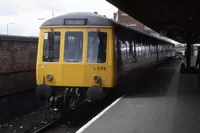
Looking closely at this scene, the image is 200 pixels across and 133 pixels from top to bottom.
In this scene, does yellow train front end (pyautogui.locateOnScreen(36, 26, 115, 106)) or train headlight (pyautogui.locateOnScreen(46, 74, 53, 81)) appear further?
train headlight (pyautogui.locateOnScreen(46, 74, 53, 81))

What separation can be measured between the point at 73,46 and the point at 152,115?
3703mm

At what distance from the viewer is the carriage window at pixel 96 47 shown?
41.4 ft

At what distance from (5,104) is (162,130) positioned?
7.47 m

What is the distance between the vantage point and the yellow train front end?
41.2 feet

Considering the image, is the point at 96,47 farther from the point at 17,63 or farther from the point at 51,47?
the point at 17,63

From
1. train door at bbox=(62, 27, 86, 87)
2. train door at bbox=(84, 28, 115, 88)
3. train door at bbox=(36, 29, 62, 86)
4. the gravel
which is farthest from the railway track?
train door at bbox=(84, 28, 115, 88)

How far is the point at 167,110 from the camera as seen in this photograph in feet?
36.2

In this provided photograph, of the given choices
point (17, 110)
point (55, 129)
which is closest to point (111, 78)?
point (55, 129)

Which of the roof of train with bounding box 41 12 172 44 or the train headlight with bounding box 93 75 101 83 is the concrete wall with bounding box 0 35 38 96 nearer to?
the roof of train with bounding box 41 12 172 44

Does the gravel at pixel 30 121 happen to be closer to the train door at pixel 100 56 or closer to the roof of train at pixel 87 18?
the train door at pixel 100 56

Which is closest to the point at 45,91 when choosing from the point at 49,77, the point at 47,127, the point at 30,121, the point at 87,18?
the point at 49,77

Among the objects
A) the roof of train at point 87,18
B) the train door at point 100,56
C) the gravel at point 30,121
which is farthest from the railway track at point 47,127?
the roof of train at point 87,18

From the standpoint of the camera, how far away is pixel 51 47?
514 inches

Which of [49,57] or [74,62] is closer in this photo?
[74,62]
